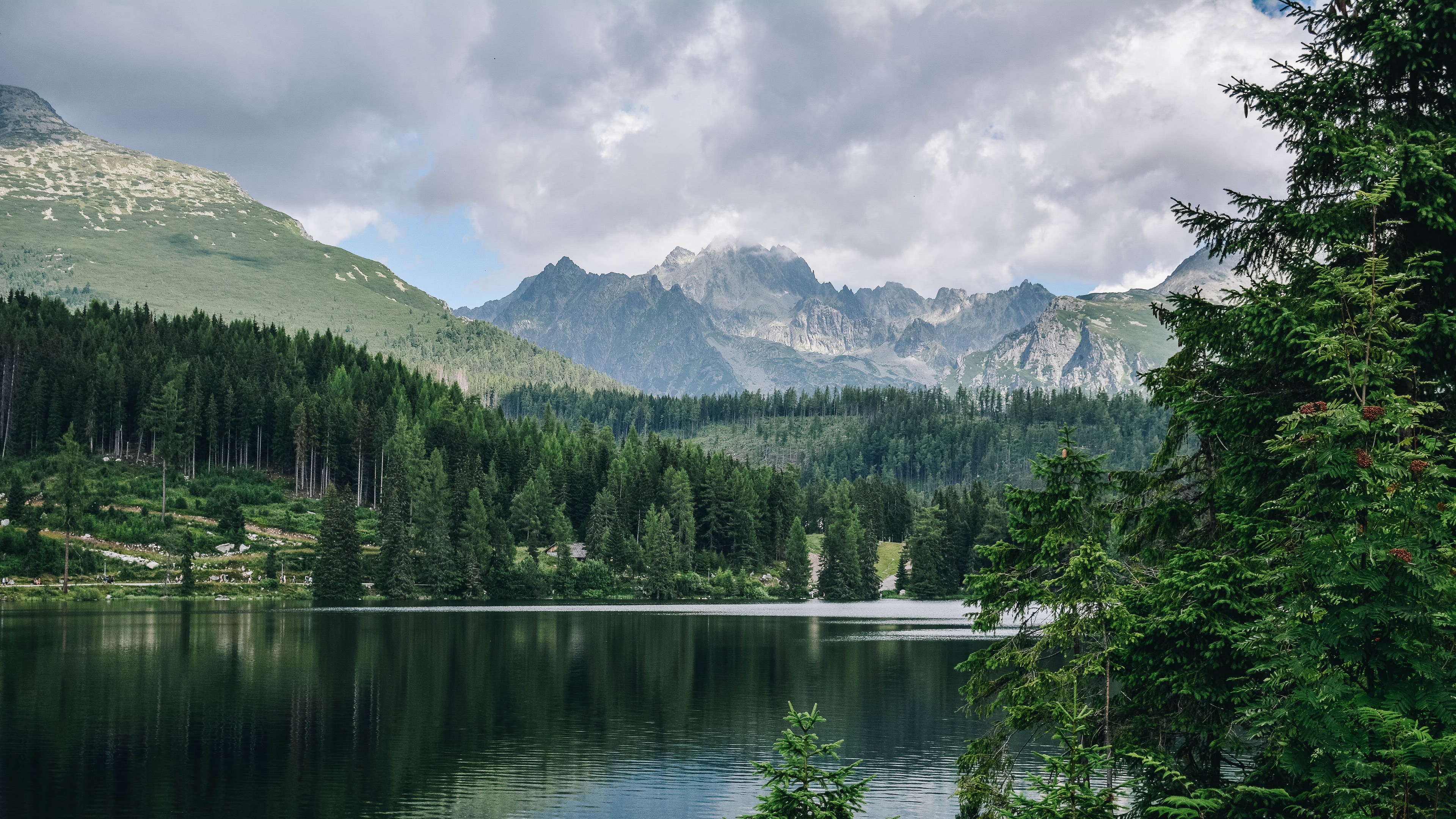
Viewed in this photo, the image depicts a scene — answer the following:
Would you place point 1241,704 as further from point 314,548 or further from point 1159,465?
point 314,548

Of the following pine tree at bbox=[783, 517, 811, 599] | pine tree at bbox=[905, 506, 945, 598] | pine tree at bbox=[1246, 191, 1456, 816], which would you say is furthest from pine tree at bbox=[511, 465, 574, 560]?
pine tree at bbox=[1246, 191, 1456, 816]

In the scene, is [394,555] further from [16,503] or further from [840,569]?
[840,569]

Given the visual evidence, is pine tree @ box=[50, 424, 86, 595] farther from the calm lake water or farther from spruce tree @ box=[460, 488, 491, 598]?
spruce tree @ box=[460, 488, 491, 598]

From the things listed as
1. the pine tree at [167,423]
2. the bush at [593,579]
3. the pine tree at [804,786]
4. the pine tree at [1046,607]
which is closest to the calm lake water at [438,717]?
the pine tree at [1046,607]

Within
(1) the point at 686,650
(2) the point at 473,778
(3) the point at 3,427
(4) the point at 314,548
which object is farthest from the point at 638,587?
(2) the point at 473,778

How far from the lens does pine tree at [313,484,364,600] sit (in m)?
144

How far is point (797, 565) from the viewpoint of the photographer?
189 m

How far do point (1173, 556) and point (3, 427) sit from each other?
21183cm

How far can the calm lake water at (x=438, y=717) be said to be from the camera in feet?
A: 131

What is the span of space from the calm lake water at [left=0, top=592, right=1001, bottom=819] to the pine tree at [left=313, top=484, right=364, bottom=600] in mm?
40291

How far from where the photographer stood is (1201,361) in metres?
22.4

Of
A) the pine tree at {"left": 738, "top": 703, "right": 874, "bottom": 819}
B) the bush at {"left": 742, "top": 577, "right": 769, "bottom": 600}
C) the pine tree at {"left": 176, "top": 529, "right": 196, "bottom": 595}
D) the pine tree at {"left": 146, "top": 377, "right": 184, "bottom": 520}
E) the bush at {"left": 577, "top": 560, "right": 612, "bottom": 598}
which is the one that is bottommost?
the bush at {"left": 742, "top": 577, "right": 769, "bottom": 600}

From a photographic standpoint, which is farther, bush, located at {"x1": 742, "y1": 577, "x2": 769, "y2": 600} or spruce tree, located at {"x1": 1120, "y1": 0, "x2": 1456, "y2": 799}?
bush, located at {"x1": 742, "y1": 577, "x2": 769, "y2": 600}

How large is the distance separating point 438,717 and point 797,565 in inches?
5352
